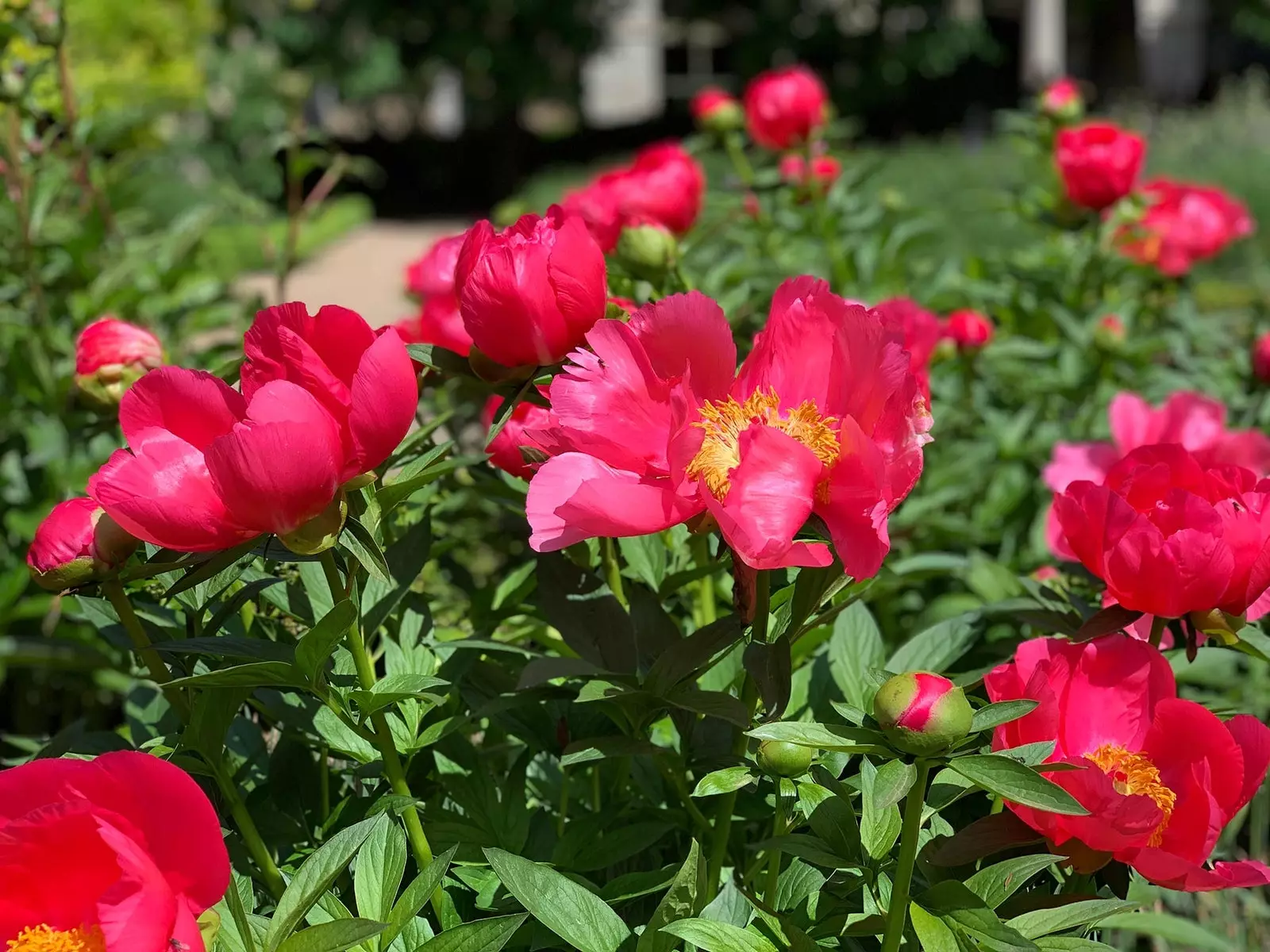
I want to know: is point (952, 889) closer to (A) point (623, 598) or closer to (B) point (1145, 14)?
(A) point (623, 598)

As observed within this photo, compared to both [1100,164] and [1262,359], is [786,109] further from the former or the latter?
[1262,359]

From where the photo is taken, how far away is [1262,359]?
1572 mm

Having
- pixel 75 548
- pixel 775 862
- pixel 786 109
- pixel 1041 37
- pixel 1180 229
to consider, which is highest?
pixel 786 109

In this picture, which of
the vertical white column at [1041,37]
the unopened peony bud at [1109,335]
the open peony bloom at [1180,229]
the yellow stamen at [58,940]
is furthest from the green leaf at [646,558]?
the vertical white column at [1041,37]

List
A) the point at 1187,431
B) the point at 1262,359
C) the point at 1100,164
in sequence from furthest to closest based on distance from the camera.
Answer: the point at 1100,164 < the point at 1262,359 < the point at 1187,431

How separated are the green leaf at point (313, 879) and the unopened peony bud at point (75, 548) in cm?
22

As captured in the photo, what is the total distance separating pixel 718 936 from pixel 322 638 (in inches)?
10.8

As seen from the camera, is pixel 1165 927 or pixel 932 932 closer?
pixel 932 932

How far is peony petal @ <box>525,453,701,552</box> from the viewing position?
622 millimetres

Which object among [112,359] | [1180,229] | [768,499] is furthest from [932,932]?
[1180,229]

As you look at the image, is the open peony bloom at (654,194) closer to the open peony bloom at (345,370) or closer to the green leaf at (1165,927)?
the open peony bloom at (345,370)

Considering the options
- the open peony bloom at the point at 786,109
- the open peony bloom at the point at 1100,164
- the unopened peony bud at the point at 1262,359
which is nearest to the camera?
the unopened peony bud at the point at 1262,359

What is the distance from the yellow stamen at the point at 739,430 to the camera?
0.66 metres

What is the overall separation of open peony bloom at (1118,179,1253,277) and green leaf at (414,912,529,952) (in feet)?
5.42
